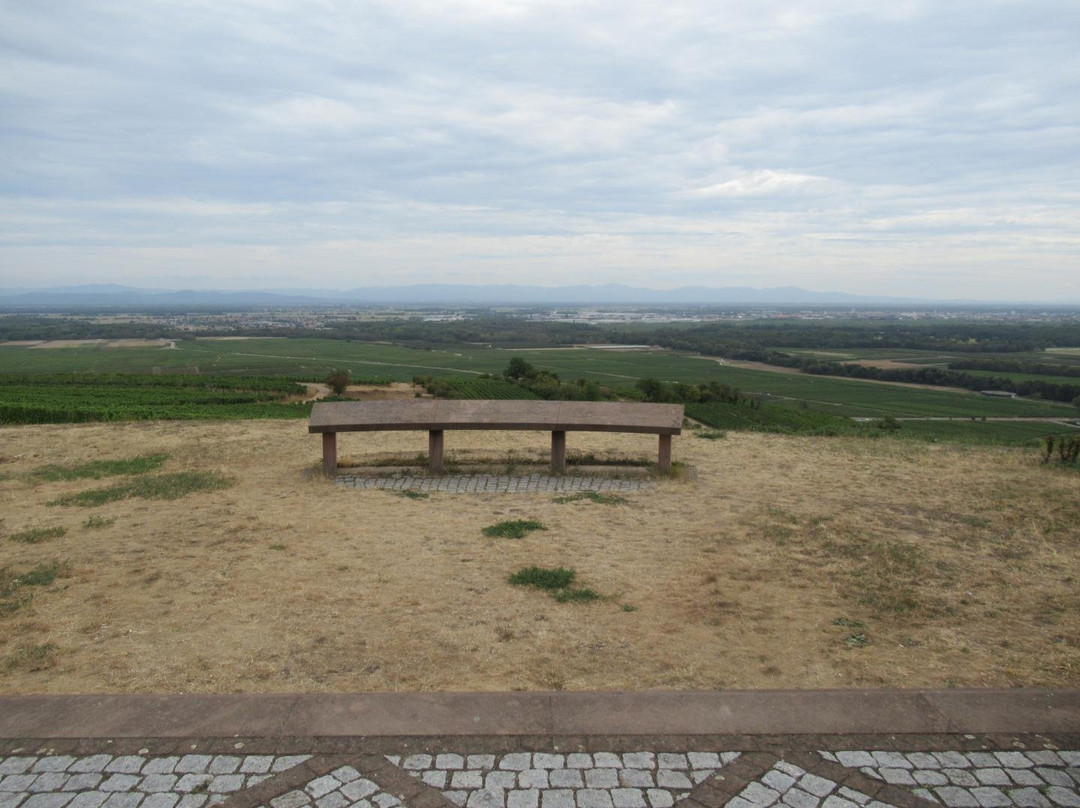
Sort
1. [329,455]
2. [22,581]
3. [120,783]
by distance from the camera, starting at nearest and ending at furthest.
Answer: [120,783] < [22,581] < [329,455]

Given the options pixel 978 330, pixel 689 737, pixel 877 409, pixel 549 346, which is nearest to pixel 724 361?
pixel 549 346

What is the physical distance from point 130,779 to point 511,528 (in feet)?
13.9

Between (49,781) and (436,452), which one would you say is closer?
(49,781)

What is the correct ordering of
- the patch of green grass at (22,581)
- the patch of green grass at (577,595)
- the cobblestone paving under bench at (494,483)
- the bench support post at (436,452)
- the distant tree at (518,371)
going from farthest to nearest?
the distant tree at (518,371) → the bench support post at (436,452) → the cobblestone paving under bench at (494,483) → the patch of green grass at (577,595) → the patch of green grass at (22,581)

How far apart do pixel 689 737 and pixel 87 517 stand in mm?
6679

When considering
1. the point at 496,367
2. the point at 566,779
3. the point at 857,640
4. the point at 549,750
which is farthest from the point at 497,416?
the point at 496,367

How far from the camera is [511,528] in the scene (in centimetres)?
706

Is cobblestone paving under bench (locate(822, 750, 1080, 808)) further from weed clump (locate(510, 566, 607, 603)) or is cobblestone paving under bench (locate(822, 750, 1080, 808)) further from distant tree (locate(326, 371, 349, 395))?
distant tree (locate(326, 371, 349, 395))

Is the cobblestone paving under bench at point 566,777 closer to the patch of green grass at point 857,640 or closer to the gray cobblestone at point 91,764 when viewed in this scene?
the gray cobblestone at point 91,764

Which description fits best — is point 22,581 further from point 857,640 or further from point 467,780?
point 857,640

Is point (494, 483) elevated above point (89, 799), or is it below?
below

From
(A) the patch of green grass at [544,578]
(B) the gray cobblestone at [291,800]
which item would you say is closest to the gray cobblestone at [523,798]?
(B) the gray cobblestone at [291,800]

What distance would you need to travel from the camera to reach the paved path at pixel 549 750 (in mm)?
3039

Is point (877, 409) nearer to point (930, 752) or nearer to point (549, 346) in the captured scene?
point (930, 752)
